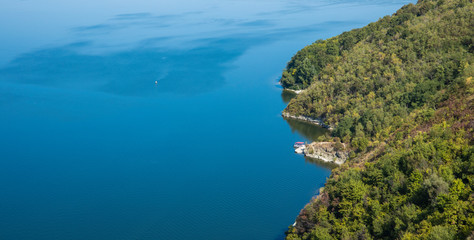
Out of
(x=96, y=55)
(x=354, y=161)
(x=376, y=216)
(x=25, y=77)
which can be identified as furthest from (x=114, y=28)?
(x=376, y=216)

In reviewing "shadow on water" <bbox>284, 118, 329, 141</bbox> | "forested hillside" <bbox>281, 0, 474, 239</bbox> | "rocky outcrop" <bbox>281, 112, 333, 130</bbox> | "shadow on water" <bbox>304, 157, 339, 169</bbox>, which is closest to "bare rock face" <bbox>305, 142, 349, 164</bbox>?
"shadow on water" <bbox>304, 157, 339, 169</bbox>

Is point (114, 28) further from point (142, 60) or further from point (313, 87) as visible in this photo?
point (313, 87)

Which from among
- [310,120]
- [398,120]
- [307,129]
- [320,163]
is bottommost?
Result: [320,163]

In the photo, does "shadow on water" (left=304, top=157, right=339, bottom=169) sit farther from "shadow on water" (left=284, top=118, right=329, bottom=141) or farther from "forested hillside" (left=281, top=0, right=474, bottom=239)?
"shadow on water" (left=284, top=118, right=329, bottom=141)

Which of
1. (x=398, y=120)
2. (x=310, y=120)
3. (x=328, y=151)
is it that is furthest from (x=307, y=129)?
(x=398, y=120)

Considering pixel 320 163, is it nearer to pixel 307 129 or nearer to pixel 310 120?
pixel 307 129

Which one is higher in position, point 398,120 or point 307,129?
point 398,120

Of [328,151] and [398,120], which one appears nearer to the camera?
[398,120]

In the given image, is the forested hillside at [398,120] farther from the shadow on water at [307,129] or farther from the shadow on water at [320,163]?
the shadow on water at [320,163]
